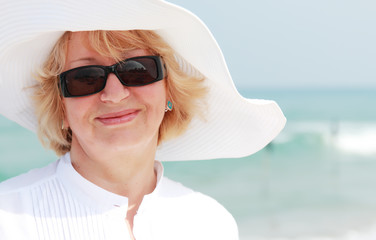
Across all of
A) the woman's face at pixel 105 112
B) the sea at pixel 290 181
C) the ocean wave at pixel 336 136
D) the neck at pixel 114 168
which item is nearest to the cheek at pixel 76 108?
the woman's face at pixel 105 112

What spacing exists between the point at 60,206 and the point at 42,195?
0.31 feet

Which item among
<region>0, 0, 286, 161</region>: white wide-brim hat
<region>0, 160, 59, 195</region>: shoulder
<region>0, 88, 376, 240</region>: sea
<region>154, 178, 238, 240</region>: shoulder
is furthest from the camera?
<region>0, 88, 376, 240</region>: sea

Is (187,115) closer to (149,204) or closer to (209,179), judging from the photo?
(149,204)

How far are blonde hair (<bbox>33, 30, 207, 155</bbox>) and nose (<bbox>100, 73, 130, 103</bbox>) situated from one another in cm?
10

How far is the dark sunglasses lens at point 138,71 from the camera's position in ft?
7.26

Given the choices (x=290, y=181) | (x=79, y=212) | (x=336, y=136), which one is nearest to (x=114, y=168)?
(x=79, y=212)

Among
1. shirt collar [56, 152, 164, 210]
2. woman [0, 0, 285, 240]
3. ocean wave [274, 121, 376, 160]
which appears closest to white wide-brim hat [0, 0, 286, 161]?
woman [0, 0, 285, 240]

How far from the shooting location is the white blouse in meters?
2.01

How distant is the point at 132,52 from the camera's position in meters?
2.28

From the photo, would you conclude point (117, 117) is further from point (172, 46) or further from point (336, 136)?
point (336, 136)

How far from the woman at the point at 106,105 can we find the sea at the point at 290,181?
8.14m

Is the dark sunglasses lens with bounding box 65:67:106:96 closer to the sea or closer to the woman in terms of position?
the woman

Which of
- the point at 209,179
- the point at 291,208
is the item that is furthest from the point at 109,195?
the point at 209,179

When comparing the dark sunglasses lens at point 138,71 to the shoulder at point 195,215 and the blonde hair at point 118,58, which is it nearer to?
the blonde hair at point 118,58
